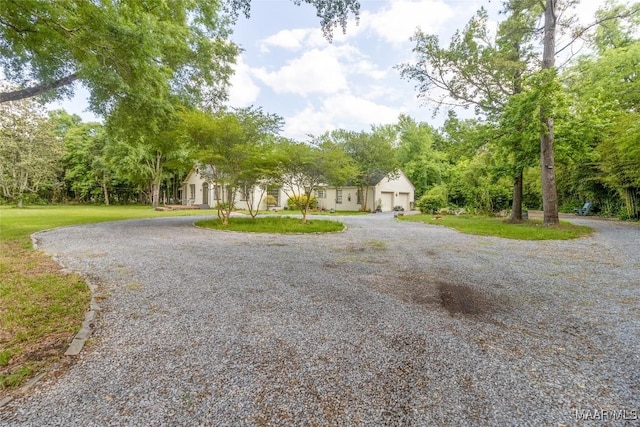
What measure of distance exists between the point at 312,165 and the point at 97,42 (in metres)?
7.26

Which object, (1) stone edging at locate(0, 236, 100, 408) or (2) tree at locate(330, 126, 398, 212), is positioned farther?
(2) tree at locate(330, 126, 398, 212)

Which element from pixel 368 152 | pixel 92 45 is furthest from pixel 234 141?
pixel 368 152

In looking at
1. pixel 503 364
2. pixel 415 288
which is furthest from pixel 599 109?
pixel 503 364

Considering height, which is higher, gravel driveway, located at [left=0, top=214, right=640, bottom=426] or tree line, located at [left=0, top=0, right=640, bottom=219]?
tree line, located at [left=0, top=0, right=640, bottom=219]

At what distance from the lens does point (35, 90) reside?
7102 millimetres

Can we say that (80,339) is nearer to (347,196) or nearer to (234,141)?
(234,141)

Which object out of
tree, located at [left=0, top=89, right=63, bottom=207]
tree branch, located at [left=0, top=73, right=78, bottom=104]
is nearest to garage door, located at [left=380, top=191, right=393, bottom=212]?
tree branch, located at [left=0, top=73, right=78, bottom=104]

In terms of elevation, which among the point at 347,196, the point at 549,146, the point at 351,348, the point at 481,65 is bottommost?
the point at 351,348

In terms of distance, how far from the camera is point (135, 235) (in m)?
8.77

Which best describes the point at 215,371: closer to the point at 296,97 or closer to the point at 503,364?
the point at 503,364

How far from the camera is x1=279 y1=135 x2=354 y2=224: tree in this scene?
11062 millimetres

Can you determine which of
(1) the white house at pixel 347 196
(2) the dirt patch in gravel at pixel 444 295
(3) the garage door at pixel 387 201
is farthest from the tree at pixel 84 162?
(2) the dirt patch in gravel at pixel 444 295

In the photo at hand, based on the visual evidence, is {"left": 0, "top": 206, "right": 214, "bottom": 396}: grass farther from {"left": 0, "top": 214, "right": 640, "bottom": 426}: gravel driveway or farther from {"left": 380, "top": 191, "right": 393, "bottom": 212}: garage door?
{"left": 380, "top": 191, "right": 393, "bottom": 212}: garage door

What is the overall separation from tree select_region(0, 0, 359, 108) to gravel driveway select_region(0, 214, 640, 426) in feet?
13.3
